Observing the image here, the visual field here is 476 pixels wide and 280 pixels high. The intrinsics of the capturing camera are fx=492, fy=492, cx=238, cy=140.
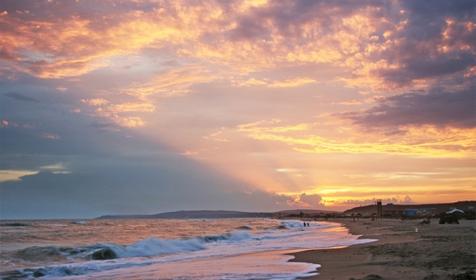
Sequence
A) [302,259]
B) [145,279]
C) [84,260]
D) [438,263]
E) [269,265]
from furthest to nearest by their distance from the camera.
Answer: [84,260]
[302,259]
[269,265]
[145,279]
[438,263]

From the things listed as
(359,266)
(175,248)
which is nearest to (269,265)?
(359,266)

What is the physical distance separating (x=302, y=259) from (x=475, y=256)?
8701mm

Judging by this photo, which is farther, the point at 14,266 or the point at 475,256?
the point at 14,266

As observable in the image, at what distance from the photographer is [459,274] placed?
520 inches

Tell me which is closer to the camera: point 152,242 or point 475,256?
point 475,256

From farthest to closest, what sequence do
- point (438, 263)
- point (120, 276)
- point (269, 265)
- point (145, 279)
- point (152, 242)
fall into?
point (152, 242)
point (269, 265)
point (120, 276)
point (145, 279)
point (438, 263)

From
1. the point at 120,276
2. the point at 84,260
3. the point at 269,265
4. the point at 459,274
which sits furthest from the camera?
the point at 84,260

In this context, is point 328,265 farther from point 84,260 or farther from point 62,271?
point 84,260

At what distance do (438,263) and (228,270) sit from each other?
778 cm

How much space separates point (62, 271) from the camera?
2169 cm

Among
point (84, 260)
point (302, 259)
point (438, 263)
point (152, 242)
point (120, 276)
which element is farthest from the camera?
point (152, 242)

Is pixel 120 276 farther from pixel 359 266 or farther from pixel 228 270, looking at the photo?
pixel 359 266

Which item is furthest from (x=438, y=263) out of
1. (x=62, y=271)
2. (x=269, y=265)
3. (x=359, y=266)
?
(x=62, y=271)

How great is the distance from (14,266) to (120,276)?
7864mm
